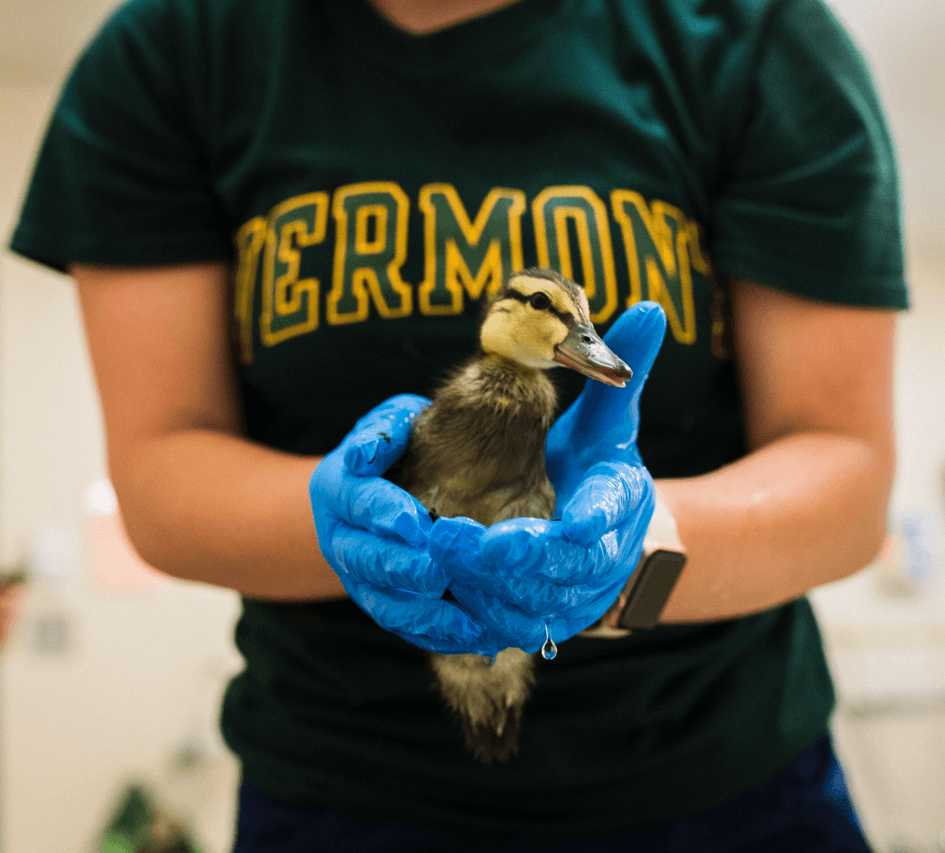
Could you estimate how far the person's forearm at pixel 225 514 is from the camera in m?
0.68

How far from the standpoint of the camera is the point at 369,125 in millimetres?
763

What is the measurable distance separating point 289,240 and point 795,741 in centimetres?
75

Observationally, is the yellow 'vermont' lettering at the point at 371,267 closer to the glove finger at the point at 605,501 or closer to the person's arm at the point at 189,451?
the person's arm at the point at 189,451

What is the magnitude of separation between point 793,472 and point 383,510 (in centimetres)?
42

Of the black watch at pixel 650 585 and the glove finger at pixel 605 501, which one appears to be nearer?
the glove finger at pixel 605 501

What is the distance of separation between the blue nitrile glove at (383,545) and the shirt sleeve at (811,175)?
1.44 feet

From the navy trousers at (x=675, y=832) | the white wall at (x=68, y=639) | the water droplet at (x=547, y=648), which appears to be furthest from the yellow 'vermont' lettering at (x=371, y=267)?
the white wall at (x=68, y=639)

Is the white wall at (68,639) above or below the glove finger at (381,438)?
below

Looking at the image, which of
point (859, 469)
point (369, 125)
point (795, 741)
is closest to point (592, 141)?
point (369, 125)

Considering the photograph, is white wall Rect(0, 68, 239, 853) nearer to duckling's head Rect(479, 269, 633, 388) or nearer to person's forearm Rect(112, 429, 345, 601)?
person's forearm Rect(112, 429, 345, 601)

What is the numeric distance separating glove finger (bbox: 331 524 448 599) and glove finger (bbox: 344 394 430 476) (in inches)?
1.9

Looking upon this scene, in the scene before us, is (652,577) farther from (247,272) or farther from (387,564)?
(247,272)

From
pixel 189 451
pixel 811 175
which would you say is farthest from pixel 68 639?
pixel 811 175

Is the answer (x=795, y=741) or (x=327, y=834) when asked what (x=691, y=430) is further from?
(x=327, y=834)
